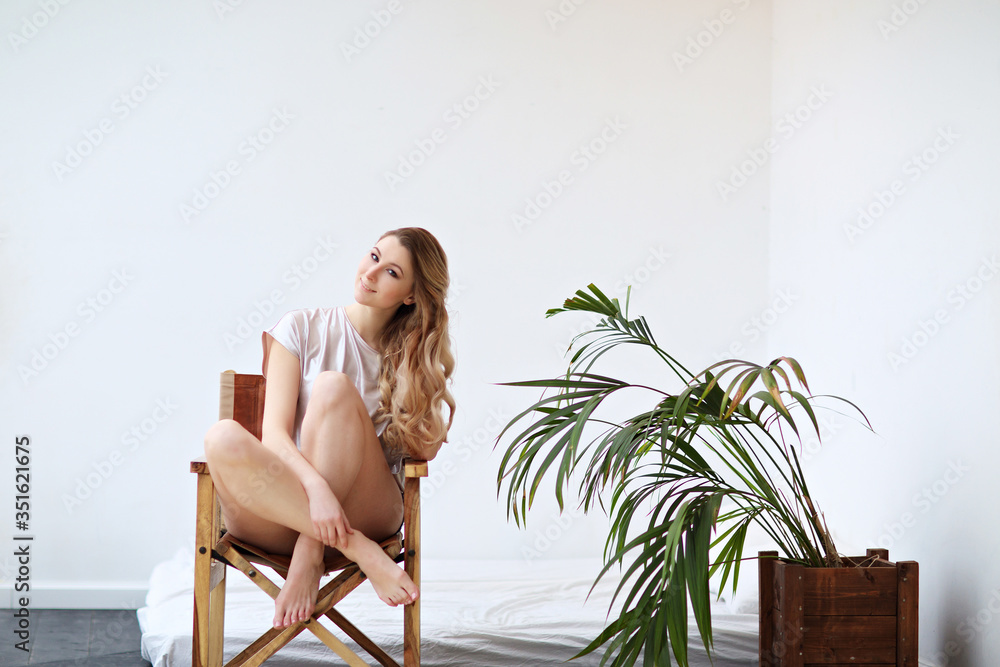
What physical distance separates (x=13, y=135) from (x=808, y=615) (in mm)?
3289

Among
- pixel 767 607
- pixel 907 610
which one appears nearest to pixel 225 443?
pixel 767 607

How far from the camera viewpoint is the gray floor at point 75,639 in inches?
97.6

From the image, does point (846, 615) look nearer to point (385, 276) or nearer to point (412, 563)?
point (412, 563)

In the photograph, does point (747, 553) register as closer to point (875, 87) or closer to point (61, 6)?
point (875, 87)

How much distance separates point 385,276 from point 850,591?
1323 millimetres

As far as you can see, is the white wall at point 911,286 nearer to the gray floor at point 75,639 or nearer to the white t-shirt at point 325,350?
the white t-shirt at point 325,350

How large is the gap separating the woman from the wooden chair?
0.13 ft

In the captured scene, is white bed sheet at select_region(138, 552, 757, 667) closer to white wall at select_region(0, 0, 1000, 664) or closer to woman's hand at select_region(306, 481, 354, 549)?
woman's hand at select_region(306, 481, 354, 549)

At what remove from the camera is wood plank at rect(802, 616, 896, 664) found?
1831 millimetres

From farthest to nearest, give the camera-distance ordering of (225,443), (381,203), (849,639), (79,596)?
(381,203) < (79,596) < (849,639) < (225,443)

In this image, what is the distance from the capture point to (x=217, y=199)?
3.38 metres

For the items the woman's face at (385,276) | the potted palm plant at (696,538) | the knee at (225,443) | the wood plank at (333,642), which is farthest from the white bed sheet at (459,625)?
the woman's face at (385,276)

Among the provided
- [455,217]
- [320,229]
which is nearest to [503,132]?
[455,217]

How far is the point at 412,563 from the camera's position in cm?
189
